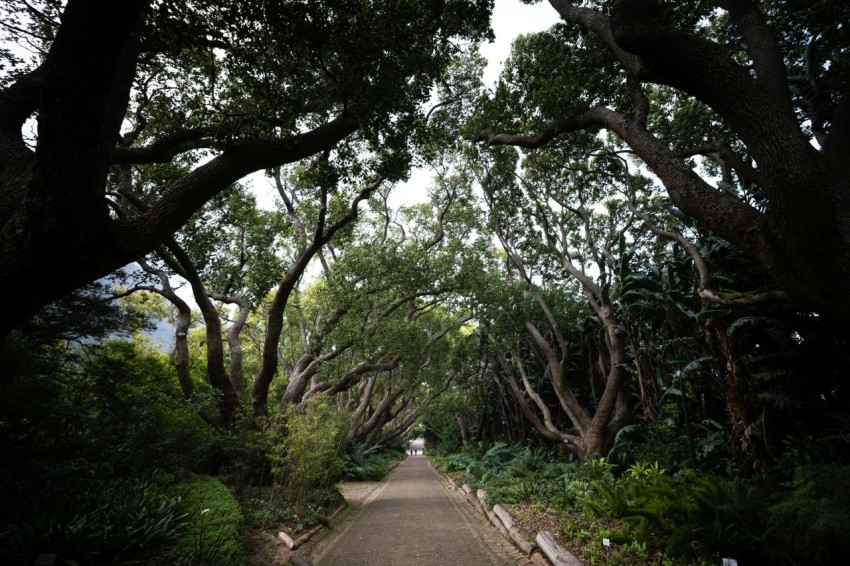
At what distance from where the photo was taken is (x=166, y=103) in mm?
6652

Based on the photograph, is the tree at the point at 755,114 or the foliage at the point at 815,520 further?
the foliage at the point at 815,520

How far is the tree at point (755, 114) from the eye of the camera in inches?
113

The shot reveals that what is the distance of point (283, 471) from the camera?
26.0 ft

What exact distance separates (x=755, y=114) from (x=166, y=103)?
323 inches

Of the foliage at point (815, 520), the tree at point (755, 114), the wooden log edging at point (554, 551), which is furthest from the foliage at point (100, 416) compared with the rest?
the foliage at point (815, 520)

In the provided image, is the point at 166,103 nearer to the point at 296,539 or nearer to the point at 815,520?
the point at 296,539

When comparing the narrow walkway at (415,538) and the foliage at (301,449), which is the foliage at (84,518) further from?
the foliage at (301,449)

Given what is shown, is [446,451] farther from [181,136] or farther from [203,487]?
[181,136]

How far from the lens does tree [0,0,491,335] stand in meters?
2.66

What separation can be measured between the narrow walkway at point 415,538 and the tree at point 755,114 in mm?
5124

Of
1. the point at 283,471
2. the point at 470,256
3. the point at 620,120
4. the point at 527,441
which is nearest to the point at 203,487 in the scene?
the point at 283,471

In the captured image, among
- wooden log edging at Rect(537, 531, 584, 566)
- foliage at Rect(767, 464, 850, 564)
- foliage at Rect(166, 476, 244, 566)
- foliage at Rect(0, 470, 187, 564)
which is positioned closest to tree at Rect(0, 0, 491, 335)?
foliage at Rect(0, 470, 187, 564)

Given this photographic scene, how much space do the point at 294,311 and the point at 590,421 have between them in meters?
14.6

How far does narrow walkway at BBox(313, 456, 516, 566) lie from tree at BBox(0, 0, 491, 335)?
17.0 ft
